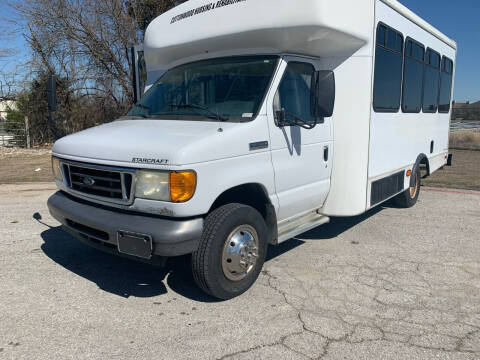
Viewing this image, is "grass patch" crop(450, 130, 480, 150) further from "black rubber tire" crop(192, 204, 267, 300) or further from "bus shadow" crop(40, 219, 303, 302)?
"black rubber tire" crop(192, 204, 267, 300)

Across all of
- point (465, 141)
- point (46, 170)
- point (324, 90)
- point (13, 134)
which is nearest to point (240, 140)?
point (324, 90)

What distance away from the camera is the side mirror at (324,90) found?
419cm

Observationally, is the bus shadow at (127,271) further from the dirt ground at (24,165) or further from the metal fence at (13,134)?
the metal fence at (13,134)

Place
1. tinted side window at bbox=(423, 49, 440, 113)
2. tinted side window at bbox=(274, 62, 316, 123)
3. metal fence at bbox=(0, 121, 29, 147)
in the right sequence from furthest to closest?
metal fence at bbox=(0, 121, 29, 147) < tinted side window at bbox=(423, 49, 440, 113) < tinted side window at bbox=(274, 62, 316, 123)

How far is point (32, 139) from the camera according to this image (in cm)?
2012

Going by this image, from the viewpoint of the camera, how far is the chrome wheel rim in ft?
12.4

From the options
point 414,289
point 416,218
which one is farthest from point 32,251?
point 416,218

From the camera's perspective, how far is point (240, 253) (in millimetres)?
3852

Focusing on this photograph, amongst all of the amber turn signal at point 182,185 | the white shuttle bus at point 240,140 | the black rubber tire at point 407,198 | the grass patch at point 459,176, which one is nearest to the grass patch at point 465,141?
the grass patch at point 459,176

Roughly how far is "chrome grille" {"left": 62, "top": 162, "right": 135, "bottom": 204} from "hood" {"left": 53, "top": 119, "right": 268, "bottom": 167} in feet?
0.30

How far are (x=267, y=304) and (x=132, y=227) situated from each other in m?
1.45

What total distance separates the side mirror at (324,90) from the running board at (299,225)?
4.23 ft

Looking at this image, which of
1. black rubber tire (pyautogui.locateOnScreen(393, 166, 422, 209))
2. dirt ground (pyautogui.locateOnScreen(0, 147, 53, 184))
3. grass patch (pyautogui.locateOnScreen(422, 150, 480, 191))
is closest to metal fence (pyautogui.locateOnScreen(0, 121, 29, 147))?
dirt ground (pyautogui.locateOnScreen(0, 147, 53, 184))

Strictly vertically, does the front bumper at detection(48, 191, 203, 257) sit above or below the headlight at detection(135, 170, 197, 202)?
below
